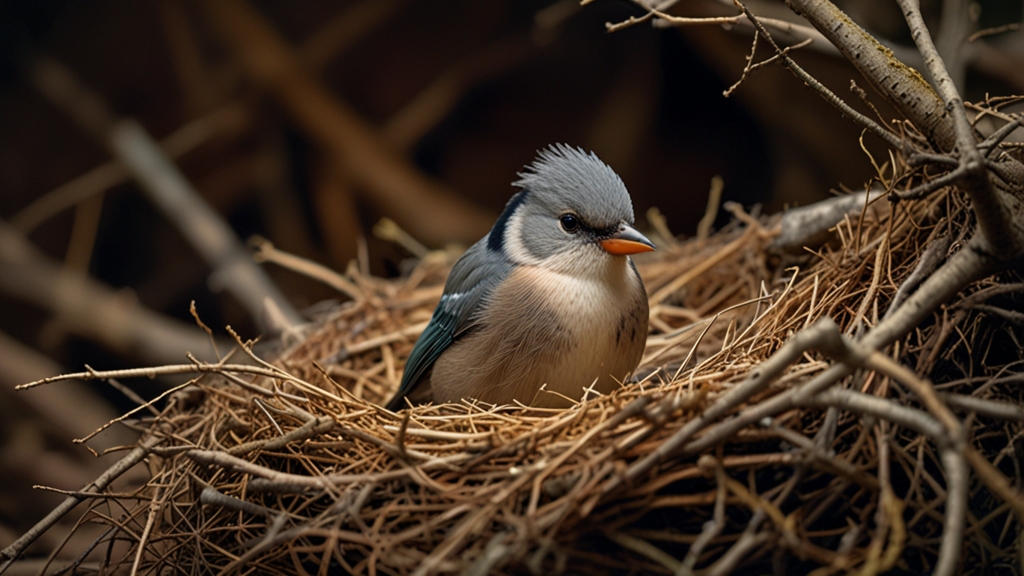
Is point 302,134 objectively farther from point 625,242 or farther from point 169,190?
point 625,242

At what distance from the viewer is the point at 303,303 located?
514 cm

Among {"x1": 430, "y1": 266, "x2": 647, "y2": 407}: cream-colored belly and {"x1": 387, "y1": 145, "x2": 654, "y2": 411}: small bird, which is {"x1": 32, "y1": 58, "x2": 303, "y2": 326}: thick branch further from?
{"x1": 430, "y1": 266, "x2": 647, "y2": 407}: cream-colored belly

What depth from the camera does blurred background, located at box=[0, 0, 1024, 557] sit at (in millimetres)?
4641

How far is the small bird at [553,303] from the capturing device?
2311 millimetres

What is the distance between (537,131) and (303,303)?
6.37 feet

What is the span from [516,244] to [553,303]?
0.32 metres

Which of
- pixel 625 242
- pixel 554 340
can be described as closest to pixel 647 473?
pixel 554 340

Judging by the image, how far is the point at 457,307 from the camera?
8.51 ft

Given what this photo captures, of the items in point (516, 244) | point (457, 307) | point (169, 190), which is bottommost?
point (457, 307)

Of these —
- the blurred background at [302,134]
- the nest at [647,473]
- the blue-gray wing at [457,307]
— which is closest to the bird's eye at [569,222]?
the blue-gray wing at [457,307]

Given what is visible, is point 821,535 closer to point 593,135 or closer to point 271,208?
point 593,135

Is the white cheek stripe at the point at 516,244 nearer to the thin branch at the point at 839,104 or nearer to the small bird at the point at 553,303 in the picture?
the small bird at the point at 553,303

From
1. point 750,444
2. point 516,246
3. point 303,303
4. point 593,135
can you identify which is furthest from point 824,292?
point 303,303

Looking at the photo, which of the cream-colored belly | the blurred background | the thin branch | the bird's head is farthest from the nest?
the blurred background
